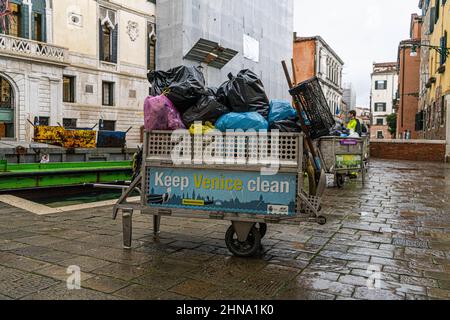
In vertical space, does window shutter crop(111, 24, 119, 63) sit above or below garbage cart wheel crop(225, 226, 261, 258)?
above

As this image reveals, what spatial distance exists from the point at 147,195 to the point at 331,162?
615 centimetres

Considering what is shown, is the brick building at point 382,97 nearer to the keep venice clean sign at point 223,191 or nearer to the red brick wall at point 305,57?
the red brick wall at point 305,57

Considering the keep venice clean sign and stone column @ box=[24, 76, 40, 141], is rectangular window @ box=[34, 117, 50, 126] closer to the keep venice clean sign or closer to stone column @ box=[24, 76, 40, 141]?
stone column @ box=[24, 76, 40, 141]

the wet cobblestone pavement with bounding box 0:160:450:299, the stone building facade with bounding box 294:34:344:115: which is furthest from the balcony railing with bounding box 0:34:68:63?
the stone building facade with bounding box 294:34:344:115

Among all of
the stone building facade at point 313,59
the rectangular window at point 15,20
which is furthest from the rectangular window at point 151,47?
the stone building facade at point 313,59

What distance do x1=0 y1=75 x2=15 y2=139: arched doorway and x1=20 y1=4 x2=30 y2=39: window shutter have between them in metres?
2.86

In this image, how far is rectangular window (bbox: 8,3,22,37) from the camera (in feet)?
74.9

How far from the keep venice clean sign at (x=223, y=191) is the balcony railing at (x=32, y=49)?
2113 centimetres

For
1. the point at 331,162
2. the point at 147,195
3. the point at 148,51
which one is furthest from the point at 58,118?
the point at 147,195

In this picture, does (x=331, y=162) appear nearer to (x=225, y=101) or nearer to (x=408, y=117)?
(x=225, y=101)

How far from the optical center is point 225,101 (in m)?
4.61

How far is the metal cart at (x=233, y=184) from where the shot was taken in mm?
4008

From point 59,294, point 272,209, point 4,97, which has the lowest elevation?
point 59,294

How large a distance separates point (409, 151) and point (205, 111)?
21.6 metres
